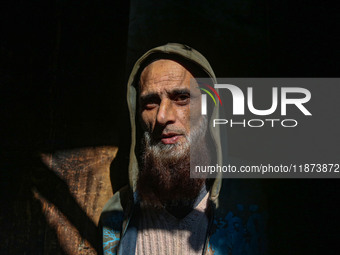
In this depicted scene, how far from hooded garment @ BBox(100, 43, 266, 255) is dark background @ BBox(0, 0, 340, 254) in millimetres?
316

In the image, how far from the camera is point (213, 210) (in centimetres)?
171

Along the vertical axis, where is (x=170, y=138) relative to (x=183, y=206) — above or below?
above

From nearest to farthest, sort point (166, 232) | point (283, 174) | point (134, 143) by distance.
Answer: point (166, 232)
point (134, 143)
point (283, 174)

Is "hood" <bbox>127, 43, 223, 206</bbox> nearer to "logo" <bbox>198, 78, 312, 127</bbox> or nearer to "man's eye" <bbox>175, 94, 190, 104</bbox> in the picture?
"man's eye" <bbox>175, 94, 190, 104</bbox>

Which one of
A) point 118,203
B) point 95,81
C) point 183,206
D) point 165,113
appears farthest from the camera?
point 95,81

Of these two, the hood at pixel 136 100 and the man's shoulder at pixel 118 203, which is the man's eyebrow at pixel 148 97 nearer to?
the hood at pixel 136 100

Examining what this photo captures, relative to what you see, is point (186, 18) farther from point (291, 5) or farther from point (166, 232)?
point (166, 232)

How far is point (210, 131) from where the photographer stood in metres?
1.79

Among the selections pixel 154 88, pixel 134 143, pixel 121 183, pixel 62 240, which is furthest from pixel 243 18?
pixel 62 240

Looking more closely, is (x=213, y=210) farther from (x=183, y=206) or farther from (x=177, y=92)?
(x=177, y=92)

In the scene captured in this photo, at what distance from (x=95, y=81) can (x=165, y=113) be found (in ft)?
2.61

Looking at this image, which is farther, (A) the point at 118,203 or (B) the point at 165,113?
(A) the point at 118,203

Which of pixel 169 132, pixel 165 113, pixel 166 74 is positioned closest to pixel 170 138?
pixel 169 132

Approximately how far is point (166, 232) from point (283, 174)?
1.17 metres
